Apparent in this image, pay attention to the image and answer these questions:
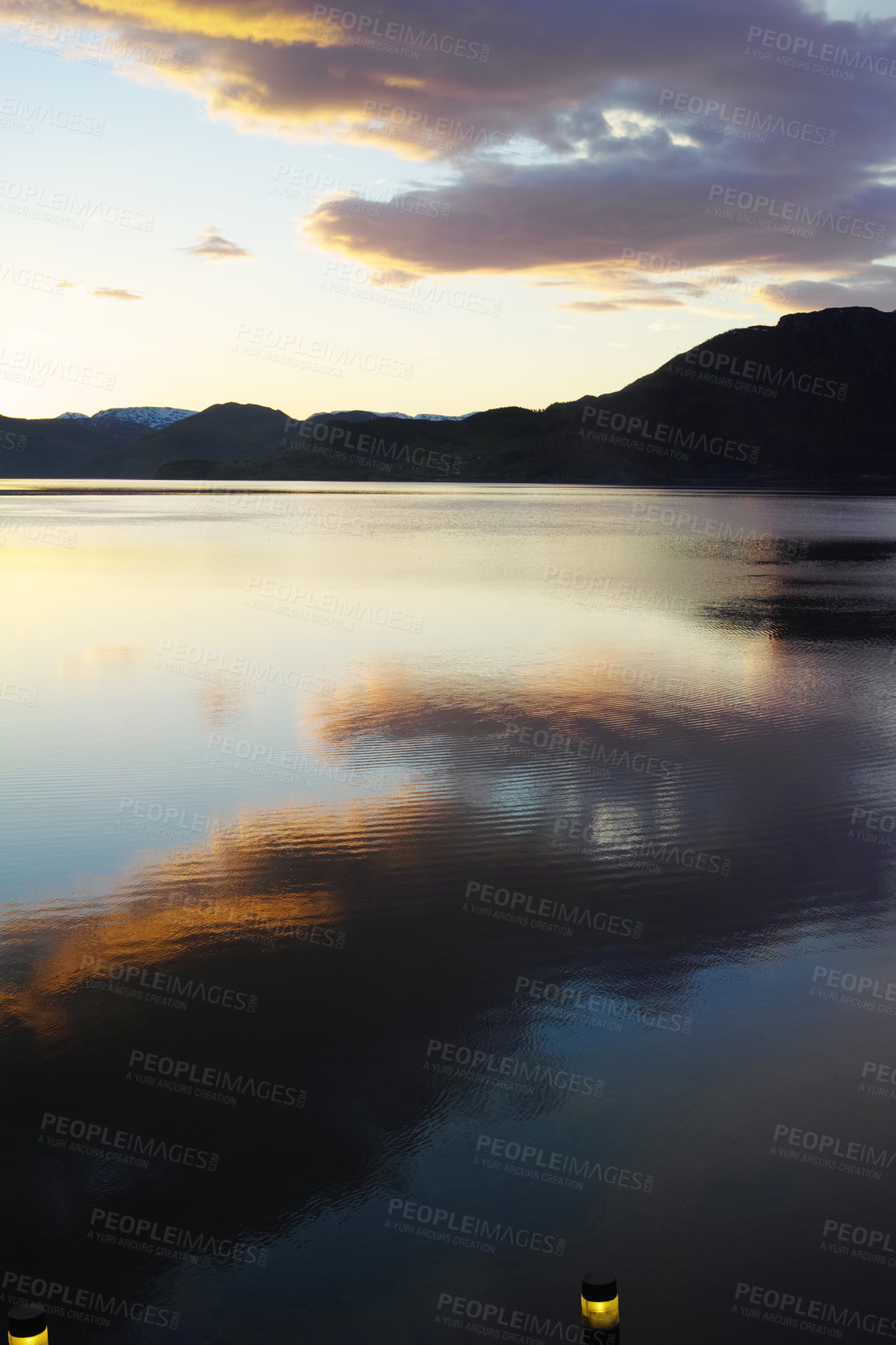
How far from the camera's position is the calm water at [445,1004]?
5754 millimetres

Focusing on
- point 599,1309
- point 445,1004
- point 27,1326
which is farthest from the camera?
point 445,1004

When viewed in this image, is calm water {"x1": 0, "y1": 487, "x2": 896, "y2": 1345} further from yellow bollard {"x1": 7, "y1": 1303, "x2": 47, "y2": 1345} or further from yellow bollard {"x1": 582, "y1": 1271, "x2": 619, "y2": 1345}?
yellow bollard {"x1": 7, "y1": 1303, "x2": 47, "y2": 1345}

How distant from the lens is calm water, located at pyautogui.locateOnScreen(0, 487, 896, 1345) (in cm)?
575

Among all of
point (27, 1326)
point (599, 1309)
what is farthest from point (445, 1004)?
point (27, 1326)

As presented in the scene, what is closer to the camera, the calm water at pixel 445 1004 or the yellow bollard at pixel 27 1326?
the yellow bollard at pixel 27 1326

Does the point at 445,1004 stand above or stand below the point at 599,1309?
below

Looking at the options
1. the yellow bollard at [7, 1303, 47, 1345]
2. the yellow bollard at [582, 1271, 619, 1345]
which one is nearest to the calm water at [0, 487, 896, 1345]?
the yellow bollard at [582, 1271, 619, 1345]

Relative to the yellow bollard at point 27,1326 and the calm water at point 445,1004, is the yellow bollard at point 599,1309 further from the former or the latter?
the yellow bollard at point 27,1326

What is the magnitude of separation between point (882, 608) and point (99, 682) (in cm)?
2428

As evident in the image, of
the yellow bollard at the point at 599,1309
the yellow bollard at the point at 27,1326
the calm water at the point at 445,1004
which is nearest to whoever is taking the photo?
the yellow bollard at the point at 27,1326

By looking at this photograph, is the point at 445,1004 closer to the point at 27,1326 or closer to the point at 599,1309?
the point at 599,1309

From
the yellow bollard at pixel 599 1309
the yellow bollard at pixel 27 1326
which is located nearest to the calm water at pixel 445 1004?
the yellow bollard at pixel 599 1309

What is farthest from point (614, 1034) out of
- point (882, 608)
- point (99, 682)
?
point (882, 608)

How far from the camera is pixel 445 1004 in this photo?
846cm
